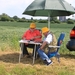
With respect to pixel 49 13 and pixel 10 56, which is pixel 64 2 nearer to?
pixel 49 13

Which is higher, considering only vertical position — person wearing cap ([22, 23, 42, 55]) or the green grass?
person wearing cap ([22, 23, 42, 55])

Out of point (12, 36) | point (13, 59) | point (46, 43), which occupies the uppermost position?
point (46, 43)

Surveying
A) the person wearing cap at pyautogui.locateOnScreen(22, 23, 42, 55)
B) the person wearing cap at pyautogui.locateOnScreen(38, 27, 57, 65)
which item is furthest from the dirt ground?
the person wearing cap at pyautogui.locateOnScreen(22, 23, 42, 55)

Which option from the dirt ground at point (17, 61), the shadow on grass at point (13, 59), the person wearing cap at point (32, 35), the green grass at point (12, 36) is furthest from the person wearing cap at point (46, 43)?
the green grass at point (12, 36)

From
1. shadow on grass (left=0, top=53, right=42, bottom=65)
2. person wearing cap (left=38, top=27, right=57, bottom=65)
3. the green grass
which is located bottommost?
the green grass

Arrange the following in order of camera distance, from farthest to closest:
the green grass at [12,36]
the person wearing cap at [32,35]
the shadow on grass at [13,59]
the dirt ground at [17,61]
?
1. the green grass at [12,36]
2. the person wearing cap at [32,35]
3. the shadow on grass at [13,59]
4. the dirt ground at [17,61]

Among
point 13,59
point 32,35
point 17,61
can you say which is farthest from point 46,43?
point 13,59

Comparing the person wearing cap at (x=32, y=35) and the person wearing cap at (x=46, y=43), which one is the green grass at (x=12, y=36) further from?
the person wearing cap at (x=46, y=43)

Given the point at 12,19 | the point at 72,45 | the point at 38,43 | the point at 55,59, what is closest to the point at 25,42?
the point at 38,43

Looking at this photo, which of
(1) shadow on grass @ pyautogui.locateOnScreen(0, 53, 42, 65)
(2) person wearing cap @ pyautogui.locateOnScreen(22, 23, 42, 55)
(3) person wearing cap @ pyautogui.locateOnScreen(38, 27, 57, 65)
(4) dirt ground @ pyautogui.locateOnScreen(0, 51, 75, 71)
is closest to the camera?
(3) person wearing cap @ pyautogui.locateOnScreen(38, 27, 57, 65)

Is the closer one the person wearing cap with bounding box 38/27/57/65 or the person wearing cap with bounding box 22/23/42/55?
the person wearing cap with bounding box 38/27/57/65

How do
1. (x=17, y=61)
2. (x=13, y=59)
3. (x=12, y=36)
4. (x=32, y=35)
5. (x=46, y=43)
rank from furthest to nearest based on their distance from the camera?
(x=12, y=36) → (x=13, y=59) → (x=32, y=35) → (x=17, y=61) → (x=46, y=43)

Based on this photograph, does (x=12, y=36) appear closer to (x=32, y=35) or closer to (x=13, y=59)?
(x=13, y=59)

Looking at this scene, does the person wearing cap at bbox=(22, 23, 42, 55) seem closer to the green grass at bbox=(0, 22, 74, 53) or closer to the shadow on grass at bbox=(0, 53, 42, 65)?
the shadow on grass at bbox=(0, 53, 42, 65)
